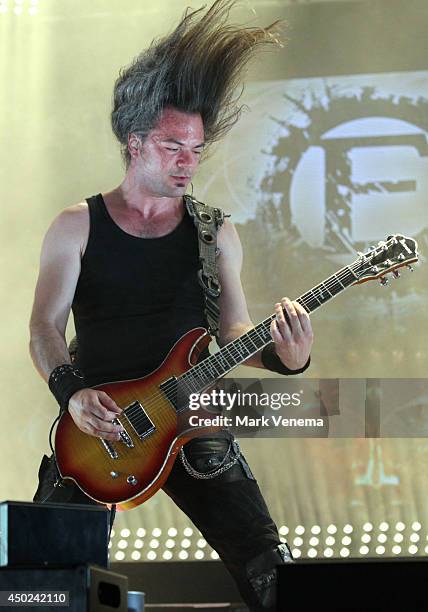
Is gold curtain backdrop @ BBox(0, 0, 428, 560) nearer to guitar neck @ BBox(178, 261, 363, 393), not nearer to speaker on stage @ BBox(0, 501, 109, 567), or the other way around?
guitar neck @ BBox(178, 261, 363, 393)

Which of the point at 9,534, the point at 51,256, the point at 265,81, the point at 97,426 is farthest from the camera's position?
the point at 265,81

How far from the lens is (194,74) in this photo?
3.99 m

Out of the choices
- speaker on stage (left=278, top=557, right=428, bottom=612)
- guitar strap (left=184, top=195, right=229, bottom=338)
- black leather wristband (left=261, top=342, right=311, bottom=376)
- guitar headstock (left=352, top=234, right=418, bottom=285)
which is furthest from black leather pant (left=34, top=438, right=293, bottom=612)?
speaker on stage (left=278, top=557, right=428, bottom=612)

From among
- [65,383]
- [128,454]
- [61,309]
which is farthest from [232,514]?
[61,309]

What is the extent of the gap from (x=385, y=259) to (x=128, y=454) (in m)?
1.06

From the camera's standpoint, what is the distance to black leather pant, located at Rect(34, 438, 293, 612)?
3.55 meters

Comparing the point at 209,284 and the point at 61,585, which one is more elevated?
the point at 209,284

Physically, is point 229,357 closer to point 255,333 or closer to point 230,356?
point 230,356

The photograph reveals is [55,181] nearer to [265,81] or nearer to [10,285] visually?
[10,285]

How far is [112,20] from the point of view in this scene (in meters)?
4.34

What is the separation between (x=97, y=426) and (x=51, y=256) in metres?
0.63

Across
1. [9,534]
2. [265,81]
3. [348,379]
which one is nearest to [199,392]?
[348,379]

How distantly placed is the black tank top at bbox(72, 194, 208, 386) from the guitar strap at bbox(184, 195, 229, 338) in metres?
0.02

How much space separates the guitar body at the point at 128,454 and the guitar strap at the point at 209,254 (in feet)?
0.86
